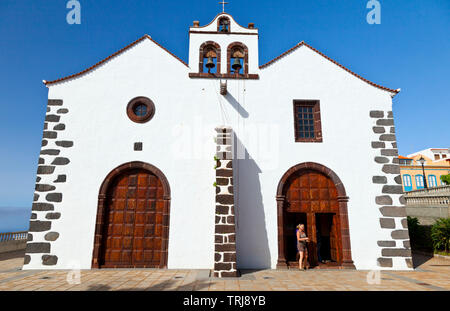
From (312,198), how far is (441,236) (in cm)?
675

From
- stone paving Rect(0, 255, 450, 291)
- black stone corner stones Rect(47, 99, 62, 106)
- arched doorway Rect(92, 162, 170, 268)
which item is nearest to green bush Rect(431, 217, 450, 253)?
stone paving Rect(0, 255, 450, 291)

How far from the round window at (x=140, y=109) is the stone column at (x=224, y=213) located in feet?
9.24

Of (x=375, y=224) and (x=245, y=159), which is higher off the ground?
(x=245, y=159)

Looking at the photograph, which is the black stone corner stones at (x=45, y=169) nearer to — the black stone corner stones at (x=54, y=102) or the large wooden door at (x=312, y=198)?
the black stone corner stones at (x=54, y=102)

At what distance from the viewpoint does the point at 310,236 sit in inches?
338

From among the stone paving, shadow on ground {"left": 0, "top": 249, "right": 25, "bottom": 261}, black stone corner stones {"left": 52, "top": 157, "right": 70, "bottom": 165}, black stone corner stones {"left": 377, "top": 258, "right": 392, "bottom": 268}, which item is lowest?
shadow on ground {"left": 0, "top": 249, "right": 25, "bottom": 261}

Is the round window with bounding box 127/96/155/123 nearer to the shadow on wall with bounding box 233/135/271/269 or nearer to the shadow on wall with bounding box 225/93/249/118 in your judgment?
the shadow on wall with bounding box 225/93/249/118

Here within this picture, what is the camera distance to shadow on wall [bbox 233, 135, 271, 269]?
8.20 m

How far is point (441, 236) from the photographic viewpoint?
413 inches

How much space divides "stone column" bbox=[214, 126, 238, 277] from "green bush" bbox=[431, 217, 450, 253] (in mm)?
9655

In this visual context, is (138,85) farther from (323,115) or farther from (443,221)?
(443,221)

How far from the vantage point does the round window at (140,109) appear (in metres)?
9.02
